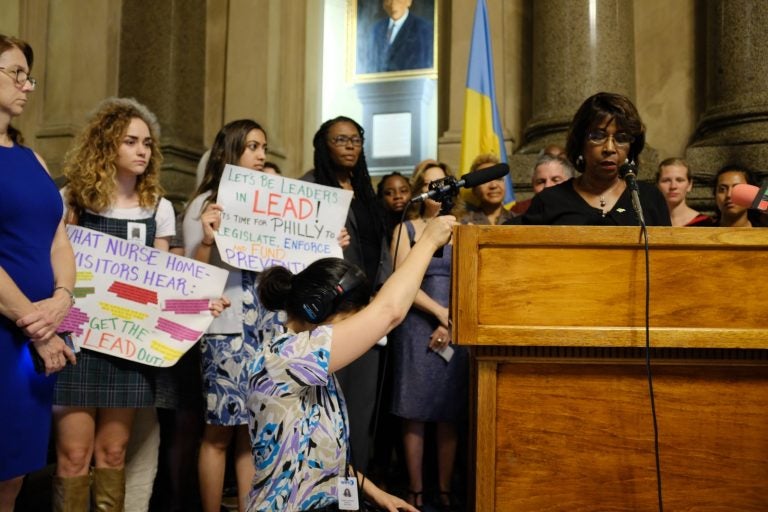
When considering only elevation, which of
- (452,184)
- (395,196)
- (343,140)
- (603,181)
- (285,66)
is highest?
(285,66)

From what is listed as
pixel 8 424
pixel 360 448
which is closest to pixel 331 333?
pixel 8 424

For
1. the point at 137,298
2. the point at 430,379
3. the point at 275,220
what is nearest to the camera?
the point at 137,298

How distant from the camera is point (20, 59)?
2502 millimetres

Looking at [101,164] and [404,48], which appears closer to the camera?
[101,164]

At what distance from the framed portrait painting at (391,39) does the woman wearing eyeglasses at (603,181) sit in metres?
6.81

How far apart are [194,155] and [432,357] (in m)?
3.90

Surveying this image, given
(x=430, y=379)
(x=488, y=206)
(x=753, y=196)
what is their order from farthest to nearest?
(x=488, y=206), (x=430, y=379), (x=753, y=196)

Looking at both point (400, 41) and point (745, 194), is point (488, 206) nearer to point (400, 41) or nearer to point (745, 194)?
point (745, 194)

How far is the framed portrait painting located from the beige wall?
1.67 m

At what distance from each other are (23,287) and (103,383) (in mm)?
672

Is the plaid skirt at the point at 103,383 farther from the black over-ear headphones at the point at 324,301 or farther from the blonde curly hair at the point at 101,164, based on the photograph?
the black over-ear headphones at the point at 324,301

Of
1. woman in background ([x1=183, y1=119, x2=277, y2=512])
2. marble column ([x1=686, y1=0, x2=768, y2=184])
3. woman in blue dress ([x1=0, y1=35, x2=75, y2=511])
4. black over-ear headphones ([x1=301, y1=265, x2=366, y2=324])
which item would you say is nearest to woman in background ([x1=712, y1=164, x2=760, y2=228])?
marble column ([x1=686, y1=0, x2=768, y2=184])

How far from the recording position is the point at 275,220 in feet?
11.5

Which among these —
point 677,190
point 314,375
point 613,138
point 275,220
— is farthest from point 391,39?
point 314,375
